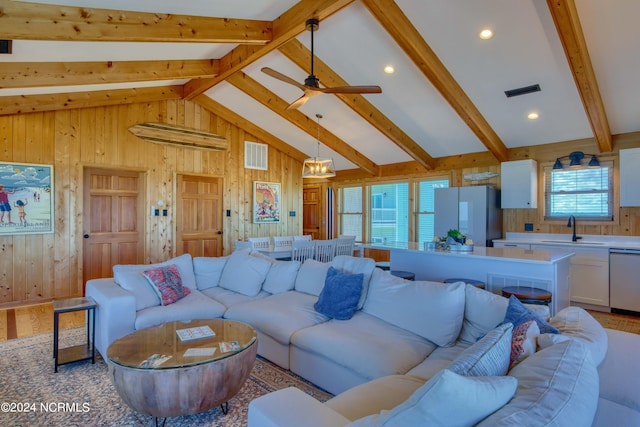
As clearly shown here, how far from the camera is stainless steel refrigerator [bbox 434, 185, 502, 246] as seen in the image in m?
5.44

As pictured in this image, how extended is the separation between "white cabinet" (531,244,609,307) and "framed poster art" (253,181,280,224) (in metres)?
5.28

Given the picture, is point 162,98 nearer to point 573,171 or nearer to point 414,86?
point 414,86

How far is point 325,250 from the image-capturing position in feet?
16.5

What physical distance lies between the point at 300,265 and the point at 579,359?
110 inches

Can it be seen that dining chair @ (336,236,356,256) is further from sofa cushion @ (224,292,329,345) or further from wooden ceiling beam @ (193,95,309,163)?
wooden ceiling beam @ (193,95,309,163)

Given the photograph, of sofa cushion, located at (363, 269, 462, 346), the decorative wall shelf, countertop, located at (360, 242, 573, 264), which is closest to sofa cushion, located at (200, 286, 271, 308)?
sofa cushion, located at (363, 269, 462, 346)

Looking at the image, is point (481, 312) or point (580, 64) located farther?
point (580, 64)

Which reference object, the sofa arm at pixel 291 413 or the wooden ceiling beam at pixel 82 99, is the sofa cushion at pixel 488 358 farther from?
the wooden ceiling beam at pixel 82 99

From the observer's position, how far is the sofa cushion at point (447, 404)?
91cm

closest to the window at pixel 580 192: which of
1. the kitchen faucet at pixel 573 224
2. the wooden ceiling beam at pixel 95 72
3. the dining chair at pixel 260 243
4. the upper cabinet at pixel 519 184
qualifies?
the kitchen faucet at pixel 573 224

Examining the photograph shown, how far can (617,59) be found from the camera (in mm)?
3615

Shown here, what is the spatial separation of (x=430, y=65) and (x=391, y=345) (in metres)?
3.27

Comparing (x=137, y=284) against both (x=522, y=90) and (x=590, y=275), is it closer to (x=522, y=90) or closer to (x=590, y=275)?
(x=522, y=90)

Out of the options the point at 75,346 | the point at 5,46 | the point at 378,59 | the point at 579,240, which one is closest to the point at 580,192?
the point at 579,240
